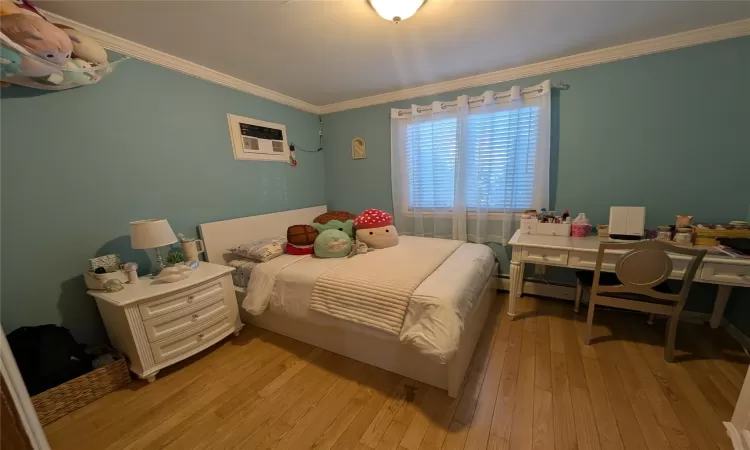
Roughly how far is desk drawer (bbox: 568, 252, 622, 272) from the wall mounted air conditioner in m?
3.11

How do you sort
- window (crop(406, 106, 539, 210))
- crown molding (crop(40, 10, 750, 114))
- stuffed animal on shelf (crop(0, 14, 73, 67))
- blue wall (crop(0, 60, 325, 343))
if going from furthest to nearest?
window (crop(406, 106, 539, 210)) < crown molding (crop(40, 10, 750, 114)) < blue wall (crop(0, 60, 325, 343)) < stuffed animal on shelf (crop(0, 14, 73, 67))

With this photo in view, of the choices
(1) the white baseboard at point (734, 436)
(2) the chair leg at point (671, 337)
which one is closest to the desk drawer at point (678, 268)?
(2) the chair leg at point (671, 337)

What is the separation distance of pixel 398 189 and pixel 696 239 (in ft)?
8.33

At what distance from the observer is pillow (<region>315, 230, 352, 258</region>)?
2.33m

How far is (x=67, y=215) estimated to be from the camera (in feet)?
5.73

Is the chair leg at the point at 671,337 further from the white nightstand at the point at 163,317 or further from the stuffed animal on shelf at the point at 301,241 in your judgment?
the white nightstand at the point at 163,317


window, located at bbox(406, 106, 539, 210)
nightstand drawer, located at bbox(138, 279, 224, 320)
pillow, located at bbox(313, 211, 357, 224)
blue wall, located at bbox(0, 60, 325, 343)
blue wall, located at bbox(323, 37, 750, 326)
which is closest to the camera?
blue wall, located at bbox(0, 60, 325, 343)

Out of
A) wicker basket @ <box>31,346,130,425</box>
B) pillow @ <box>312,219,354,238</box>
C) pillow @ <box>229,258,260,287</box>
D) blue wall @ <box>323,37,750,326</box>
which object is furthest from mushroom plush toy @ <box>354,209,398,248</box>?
wicker basket @ <box>31,346,130,425</box>

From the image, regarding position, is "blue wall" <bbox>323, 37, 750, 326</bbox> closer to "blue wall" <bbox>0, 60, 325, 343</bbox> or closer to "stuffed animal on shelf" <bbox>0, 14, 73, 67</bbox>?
"blue wall" <bbox>0, 60, 325, 343</bbox>

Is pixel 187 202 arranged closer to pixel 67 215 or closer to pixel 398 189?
pixel 67 215

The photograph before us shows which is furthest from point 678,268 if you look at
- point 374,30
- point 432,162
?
point 374,30

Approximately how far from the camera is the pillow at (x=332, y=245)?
233 centimetres

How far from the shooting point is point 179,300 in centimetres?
182

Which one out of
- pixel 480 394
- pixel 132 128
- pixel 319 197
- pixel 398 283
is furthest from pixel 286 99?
pixel 480 394
